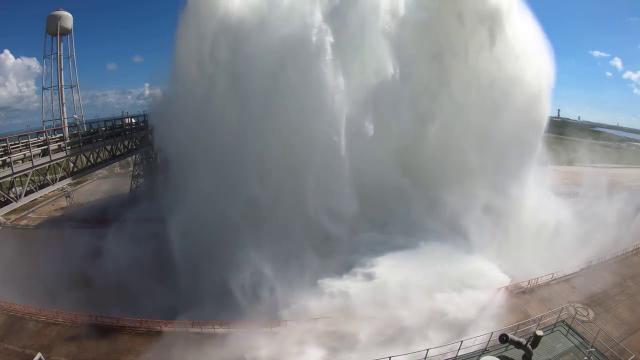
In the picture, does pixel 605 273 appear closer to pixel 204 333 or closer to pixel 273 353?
pixel 273 353

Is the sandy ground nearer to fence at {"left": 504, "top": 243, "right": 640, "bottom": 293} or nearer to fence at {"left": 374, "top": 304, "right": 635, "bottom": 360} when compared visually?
fence at {"left": 504, "top": 243, "right": 640, "bottom": 293}

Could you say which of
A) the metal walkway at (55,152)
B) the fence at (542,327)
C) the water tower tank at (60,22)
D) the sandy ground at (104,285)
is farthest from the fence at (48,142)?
the fence at (542,327)

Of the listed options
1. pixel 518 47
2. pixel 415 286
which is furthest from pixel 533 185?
pixel 415 286

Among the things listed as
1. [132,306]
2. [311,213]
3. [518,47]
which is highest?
[518,47]

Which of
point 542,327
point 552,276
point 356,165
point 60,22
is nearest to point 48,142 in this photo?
point 60,22

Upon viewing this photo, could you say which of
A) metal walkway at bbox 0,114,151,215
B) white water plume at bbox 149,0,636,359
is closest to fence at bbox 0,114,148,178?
metal walkway at bbox 0,114,151,215

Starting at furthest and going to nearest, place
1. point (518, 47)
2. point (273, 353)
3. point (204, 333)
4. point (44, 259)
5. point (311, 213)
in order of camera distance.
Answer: point (44, 259), point (518, 47), point (311, 213), point (204, 333), point (273, 353)

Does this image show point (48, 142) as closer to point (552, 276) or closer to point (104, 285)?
point (104, 285)
